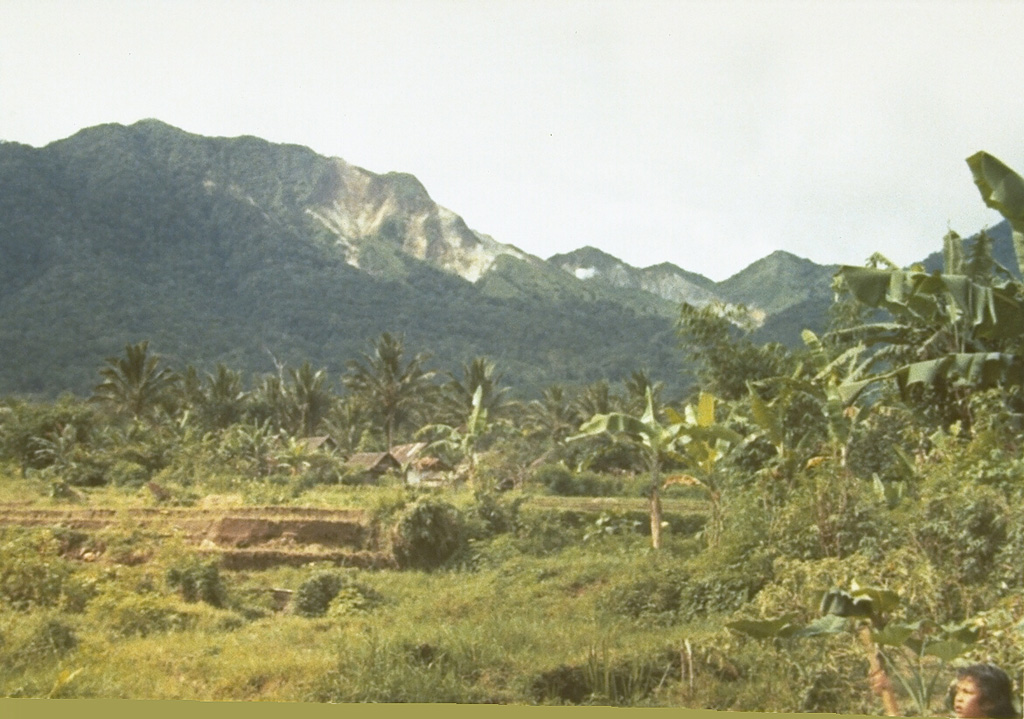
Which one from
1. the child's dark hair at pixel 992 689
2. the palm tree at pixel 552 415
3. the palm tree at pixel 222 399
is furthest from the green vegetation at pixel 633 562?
the palm tree at pixel 552 415

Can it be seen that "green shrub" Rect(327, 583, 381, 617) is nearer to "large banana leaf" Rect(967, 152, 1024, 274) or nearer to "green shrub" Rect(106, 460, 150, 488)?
"green shrub" Rect(106, 460, 150, 488)

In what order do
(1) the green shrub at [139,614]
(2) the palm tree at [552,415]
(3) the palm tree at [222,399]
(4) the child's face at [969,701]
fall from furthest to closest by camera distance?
(2) the palm tree at [552,415] → (3) the palm tree at [222,399] → (1) the green shrub at [139,614] → (4) the child's face at [969,701]

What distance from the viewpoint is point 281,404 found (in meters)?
23.8

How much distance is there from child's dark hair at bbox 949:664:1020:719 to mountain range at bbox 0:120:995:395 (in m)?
5.81

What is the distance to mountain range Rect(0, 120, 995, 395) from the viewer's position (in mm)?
11695

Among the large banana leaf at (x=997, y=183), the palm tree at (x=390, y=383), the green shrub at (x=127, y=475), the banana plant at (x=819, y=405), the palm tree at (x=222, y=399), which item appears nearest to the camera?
the large banana leaf at (x=997, y=183)

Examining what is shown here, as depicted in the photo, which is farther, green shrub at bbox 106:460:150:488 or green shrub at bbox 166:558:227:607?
green shrub at bbox 106:460:150:488

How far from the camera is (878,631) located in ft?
14.1

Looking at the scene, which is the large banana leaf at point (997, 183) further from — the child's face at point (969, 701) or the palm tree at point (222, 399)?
the palm tree at point (222, 399)

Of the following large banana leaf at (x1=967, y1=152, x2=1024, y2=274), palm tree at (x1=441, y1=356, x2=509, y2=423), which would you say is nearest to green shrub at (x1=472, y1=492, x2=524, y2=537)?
large banana leaf at (x1=967, y1=152, x2=1024, y2=274)

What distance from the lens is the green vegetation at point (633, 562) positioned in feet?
16.5

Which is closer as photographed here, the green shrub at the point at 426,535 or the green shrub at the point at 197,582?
the green shrub at the point at 197,582

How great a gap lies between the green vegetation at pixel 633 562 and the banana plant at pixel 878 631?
0.02 meters

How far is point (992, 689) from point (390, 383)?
1868cm
